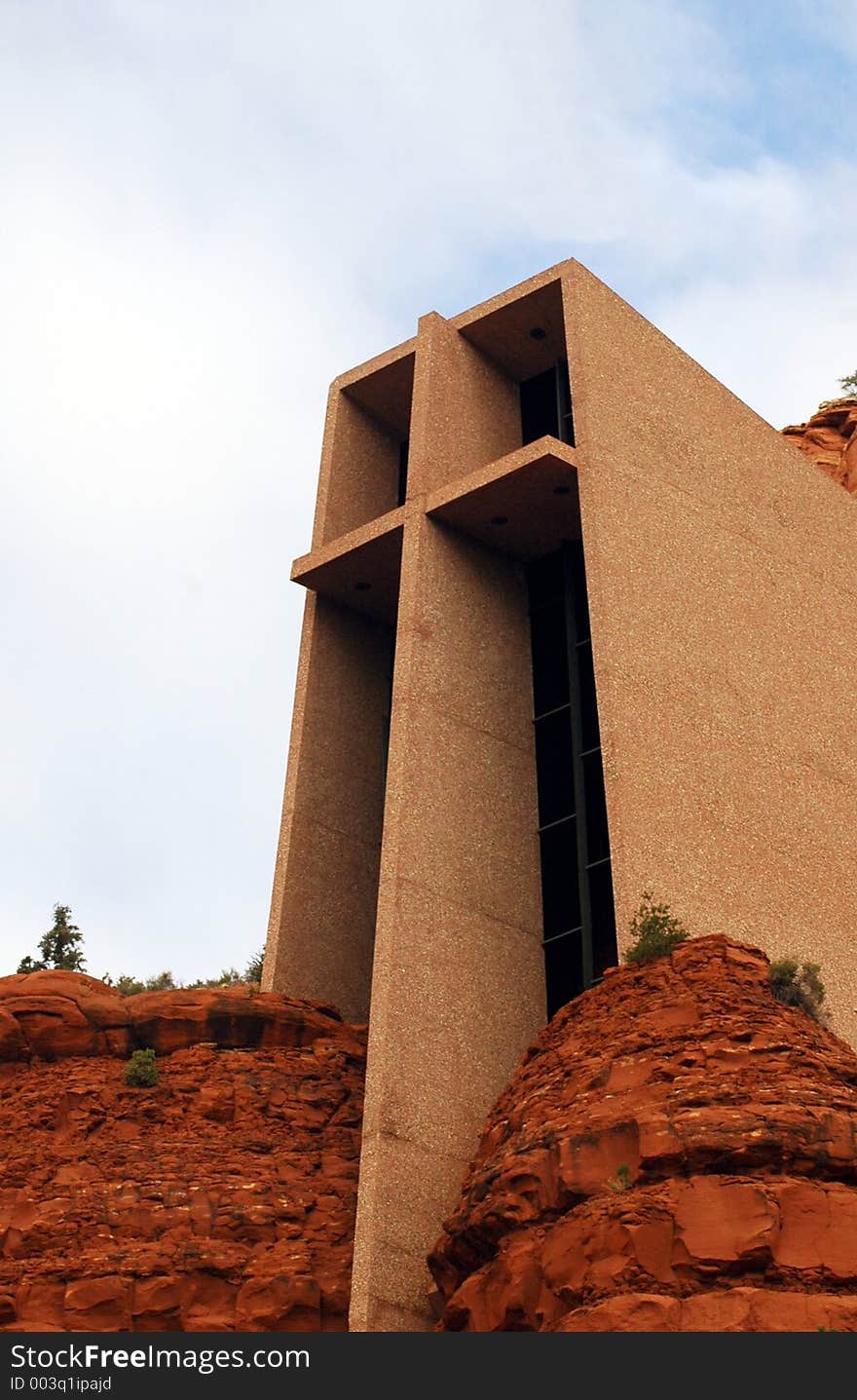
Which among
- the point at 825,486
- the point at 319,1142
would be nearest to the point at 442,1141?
the point at 319,1142

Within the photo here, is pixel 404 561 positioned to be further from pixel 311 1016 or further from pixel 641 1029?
pixel 641 1029

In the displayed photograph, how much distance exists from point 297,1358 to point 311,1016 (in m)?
9.80

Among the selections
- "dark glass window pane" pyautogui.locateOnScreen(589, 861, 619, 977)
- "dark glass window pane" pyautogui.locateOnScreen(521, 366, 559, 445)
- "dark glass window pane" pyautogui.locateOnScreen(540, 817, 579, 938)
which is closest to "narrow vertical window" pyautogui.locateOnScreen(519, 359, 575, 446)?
"dark glass window pane" pyautogui.locateOnScreen(521, 366, 559, 445)

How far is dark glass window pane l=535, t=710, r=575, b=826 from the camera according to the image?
26.5m

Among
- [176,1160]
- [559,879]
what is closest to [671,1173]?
[176,1160]

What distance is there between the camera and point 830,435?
45.0 meters

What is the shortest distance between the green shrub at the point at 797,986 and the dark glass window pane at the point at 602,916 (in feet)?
13.8

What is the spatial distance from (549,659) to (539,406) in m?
5.48

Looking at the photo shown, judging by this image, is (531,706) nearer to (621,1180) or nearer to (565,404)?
(565,404)

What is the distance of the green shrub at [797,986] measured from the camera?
20.7m

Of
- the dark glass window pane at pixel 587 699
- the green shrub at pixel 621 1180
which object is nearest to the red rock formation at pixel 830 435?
the dark glass window pane at pixel 587 699

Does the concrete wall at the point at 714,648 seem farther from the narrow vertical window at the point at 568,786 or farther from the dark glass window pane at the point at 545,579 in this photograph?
the dark glass window pane at the point at 545,579

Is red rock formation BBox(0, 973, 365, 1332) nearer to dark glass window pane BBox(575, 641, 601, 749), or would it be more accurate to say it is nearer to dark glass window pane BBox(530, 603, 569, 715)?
dark glass window pane BBox(575, 641, 601, 749)

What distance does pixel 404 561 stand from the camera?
87.2 feet
